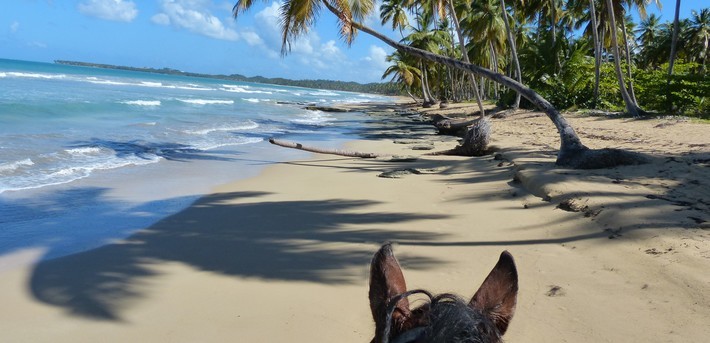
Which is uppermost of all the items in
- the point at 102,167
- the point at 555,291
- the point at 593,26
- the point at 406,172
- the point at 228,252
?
the point at 593,26

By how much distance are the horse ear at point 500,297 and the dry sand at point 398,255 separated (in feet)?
7.70

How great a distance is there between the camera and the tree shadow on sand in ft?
14.5

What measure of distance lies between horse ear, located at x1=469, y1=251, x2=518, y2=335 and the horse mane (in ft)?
0.70

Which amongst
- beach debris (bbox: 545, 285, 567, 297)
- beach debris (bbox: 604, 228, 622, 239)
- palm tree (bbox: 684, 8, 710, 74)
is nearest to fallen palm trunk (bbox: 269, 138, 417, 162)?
beach debris (bbox: 604, 228, 622, 239)

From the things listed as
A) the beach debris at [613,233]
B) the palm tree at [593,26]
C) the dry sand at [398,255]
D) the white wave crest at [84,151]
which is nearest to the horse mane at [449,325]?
the dry sand at [398,255]

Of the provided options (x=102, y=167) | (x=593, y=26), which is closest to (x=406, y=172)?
(x=102, y=167)

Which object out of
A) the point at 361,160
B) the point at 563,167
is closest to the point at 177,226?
the point at 563,167

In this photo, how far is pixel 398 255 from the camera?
5031 mm

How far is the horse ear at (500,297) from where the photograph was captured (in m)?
1.23

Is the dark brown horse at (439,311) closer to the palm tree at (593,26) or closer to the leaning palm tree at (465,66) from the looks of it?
the leaning palm tree at (465,66)

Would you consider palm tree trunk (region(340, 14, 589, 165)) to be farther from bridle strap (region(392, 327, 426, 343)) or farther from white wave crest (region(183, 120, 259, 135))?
white wave crest (region(183, 120, 259, 135))

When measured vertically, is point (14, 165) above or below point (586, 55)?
below

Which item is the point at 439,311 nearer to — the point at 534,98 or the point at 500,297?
the point at 500,297

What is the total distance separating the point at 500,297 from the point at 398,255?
3.81 meters
